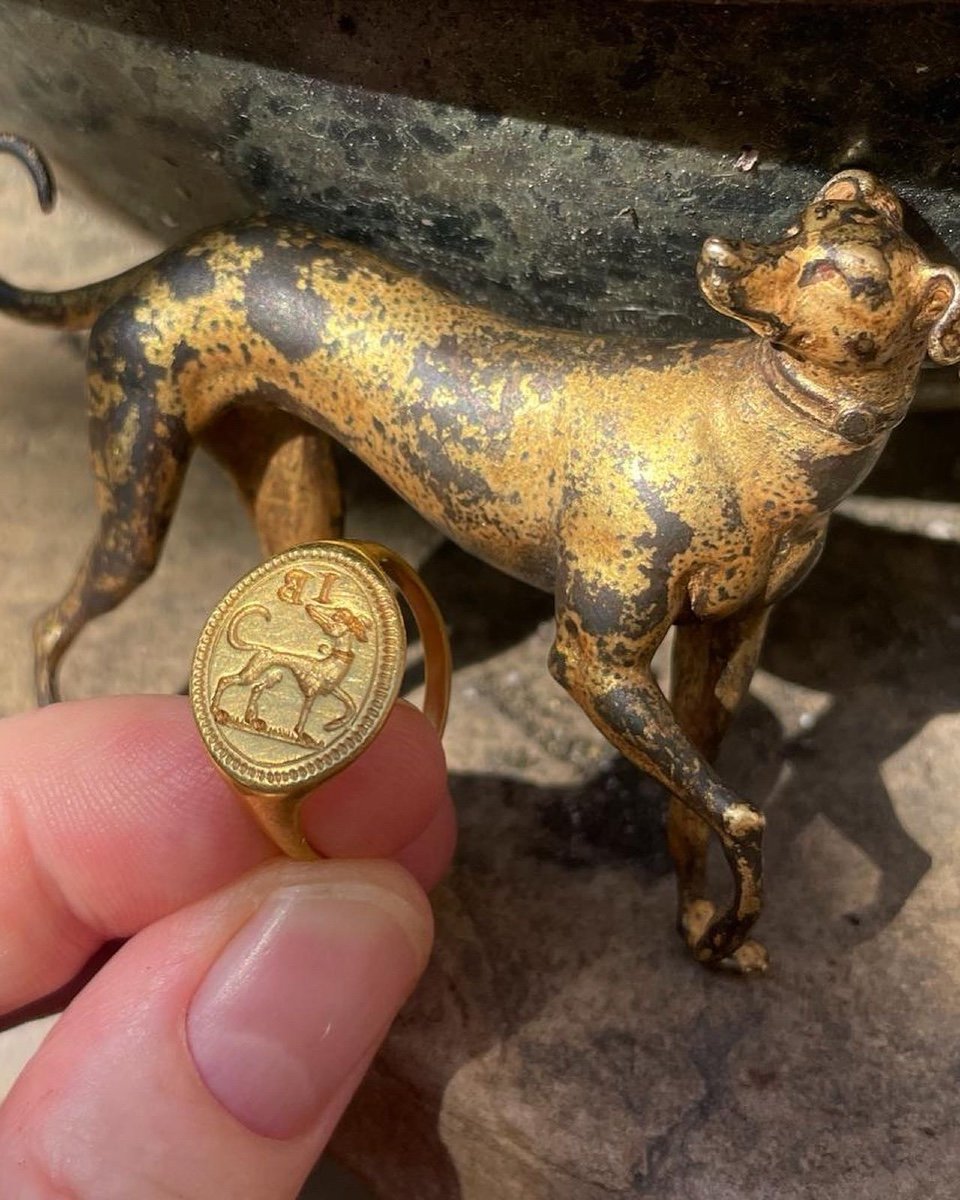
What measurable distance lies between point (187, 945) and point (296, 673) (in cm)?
13

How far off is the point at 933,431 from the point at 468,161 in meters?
0.55

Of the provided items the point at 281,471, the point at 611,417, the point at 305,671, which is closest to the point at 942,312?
the point at 611,417

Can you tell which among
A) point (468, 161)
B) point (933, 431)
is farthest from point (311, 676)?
point (933, 431)

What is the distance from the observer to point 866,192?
49cm

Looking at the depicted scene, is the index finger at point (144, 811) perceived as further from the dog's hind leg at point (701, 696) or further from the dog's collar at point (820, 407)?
the dog's collar at point (820, 407)

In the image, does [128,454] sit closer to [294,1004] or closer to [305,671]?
[305,671]

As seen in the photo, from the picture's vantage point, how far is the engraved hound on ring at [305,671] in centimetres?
54

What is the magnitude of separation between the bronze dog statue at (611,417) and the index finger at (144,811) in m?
0.10

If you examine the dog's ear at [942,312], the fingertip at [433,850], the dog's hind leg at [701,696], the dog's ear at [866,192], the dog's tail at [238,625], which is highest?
the dog's ear at [866,192]

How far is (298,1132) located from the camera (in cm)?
57

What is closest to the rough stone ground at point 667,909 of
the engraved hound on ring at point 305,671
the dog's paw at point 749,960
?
the dog's paw at point 749,960

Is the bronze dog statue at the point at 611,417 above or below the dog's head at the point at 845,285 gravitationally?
below

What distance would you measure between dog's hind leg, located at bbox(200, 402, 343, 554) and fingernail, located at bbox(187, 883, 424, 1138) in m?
0.24

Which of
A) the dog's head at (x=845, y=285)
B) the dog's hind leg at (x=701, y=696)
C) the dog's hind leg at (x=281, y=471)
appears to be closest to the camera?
the dog's head at (x=845, y=285)
